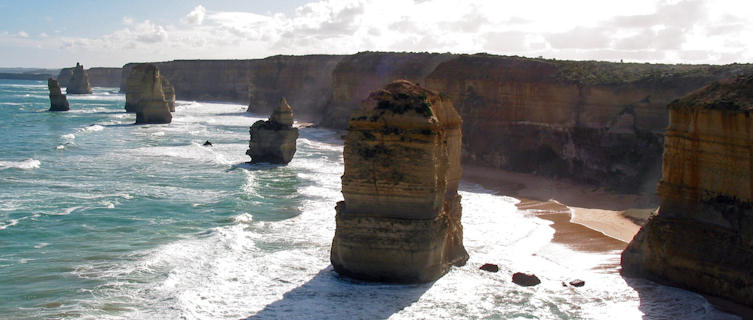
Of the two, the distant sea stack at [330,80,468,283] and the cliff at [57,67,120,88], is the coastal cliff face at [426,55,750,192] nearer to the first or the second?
the distant sea stack at [330,80,468,283]

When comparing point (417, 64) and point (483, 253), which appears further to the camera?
point (417, 64)

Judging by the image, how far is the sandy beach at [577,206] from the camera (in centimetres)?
1912

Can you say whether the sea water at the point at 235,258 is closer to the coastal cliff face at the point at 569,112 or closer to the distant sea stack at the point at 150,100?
the coastal cliff face at the point at 569,112

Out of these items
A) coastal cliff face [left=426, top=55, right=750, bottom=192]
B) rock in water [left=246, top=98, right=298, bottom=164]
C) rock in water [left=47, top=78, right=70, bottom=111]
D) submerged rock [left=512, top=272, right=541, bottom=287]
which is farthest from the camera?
rock in water [left=47, top=78, right=70, bottom=111]

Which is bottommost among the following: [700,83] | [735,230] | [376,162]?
[735,230]

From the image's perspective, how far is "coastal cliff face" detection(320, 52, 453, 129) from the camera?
52.3m

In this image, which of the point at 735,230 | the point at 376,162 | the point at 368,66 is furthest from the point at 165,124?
the point at 735,230

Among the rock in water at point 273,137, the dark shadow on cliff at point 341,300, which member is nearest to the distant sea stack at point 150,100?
the rock in water at point 273,137

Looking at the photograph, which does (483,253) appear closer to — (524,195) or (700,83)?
(524,195)

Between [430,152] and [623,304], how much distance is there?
492cm

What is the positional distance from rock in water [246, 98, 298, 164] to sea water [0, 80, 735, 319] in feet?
7.49

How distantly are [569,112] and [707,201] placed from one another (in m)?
18.6

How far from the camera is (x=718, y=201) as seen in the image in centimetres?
1345

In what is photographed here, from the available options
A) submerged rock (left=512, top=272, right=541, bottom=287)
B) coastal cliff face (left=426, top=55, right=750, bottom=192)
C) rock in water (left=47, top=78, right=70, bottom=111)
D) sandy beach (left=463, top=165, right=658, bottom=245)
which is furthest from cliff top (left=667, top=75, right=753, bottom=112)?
rock in water (left=47, top=78, right=70, bottom=111)
